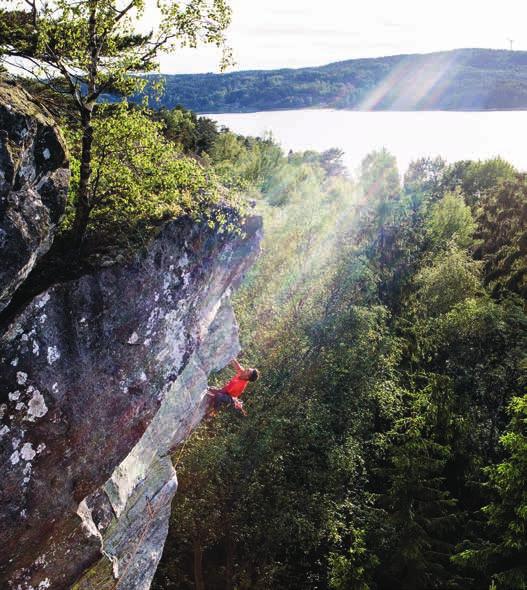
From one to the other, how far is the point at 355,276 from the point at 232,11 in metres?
23.3

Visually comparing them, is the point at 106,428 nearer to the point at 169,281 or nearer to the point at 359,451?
the point at 169,281

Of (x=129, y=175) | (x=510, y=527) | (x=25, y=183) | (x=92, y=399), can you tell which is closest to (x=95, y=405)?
(x=92, y=399)

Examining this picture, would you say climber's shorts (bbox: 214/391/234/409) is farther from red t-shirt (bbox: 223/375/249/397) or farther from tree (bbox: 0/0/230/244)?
tree (bbox: 0/0/230/244)

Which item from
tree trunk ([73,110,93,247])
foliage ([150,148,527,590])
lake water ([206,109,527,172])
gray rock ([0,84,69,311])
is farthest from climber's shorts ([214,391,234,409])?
lake water ([206,109,527,172])

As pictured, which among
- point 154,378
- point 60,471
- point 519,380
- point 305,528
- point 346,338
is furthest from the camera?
point 346,338

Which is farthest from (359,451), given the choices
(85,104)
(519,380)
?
(85,104)

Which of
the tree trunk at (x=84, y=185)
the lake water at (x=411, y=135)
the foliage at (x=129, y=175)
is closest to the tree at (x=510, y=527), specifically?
the foliage at (x=129, y=175)

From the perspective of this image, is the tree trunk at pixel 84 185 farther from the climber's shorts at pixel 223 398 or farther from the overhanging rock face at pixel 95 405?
the climber's shorts at pixel 223 398

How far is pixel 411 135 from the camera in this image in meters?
154

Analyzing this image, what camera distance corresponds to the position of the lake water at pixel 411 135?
110938 millimetres

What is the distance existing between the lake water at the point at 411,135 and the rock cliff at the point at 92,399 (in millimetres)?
76935

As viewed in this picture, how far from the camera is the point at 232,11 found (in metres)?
11.1

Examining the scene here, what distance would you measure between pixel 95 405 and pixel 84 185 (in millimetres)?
5072

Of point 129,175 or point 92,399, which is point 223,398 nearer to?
point 92,399
